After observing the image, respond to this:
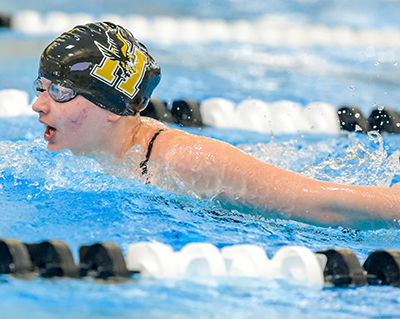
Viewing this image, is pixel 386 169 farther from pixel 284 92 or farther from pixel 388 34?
pixel 388 34

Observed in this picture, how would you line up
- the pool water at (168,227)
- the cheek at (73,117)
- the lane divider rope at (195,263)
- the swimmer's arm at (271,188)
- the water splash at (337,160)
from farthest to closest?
1. the water splash at (337,160)
2. the cheek at (73,117)
3. the swimmer's arm at (271,188)
4. the lane divider rope at (195,263)
5. the pool water at (168,227)

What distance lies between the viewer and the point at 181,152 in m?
2.09

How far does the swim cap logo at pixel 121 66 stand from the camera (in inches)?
84.8

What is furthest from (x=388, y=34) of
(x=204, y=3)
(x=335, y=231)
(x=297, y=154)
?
(x=335, y=231)

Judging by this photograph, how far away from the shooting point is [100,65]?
7.06ft

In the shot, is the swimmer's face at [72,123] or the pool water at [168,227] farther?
the swimmer's face at [72,123]

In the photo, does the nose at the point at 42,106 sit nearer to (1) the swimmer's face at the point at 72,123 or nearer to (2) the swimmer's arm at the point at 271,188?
(1) the swimmer's face at the point at 72,123

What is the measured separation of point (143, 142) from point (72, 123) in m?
0.27

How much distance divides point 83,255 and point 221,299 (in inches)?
17.1

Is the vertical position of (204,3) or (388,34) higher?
(204,3)

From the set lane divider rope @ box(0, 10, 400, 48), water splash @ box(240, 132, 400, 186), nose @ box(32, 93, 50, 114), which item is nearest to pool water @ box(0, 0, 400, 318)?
water splash @ box(240, 132, 400, 186)

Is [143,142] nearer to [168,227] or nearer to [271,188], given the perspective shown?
[168,227]

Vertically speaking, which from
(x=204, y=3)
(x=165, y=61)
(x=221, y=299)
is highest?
(x=204, y=3)

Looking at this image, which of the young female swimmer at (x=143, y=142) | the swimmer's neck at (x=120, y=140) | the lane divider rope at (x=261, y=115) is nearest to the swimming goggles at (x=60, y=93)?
the young female swimmer at (x=143, y=142)
